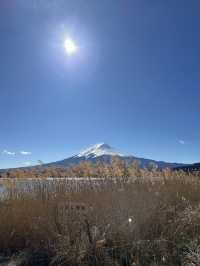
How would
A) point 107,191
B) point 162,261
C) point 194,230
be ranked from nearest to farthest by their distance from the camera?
point 162,261 < point 194,230 < point 107,191

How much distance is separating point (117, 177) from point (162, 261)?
2.79 meters

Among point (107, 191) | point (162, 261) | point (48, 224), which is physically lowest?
point (162, 261)

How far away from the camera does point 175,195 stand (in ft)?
19.1

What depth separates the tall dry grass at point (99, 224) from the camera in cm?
368

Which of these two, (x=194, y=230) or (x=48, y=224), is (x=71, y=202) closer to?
(x=48, y=224)

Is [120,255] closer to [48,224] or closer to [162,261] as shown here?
[162,261]

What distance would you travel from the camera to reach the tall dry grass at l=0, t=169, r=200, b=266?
368 cm

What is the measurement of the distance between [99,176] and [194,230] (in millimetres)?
2605

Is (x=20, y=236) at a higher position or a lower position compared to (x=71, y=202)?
lower

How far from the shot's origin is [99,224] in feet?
14.1

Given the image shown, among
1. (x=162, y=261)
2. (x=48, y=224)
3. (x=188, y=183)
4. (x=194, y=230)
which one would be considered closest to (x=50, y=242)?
(x=48, y=224)

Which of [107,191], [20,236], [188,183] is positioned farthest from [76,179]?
[188,183]

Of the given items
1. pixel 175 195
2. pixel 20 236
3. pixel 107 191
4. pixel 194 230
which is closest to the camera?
pixel 194 230

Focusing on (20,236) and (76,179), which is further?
(76,179)
